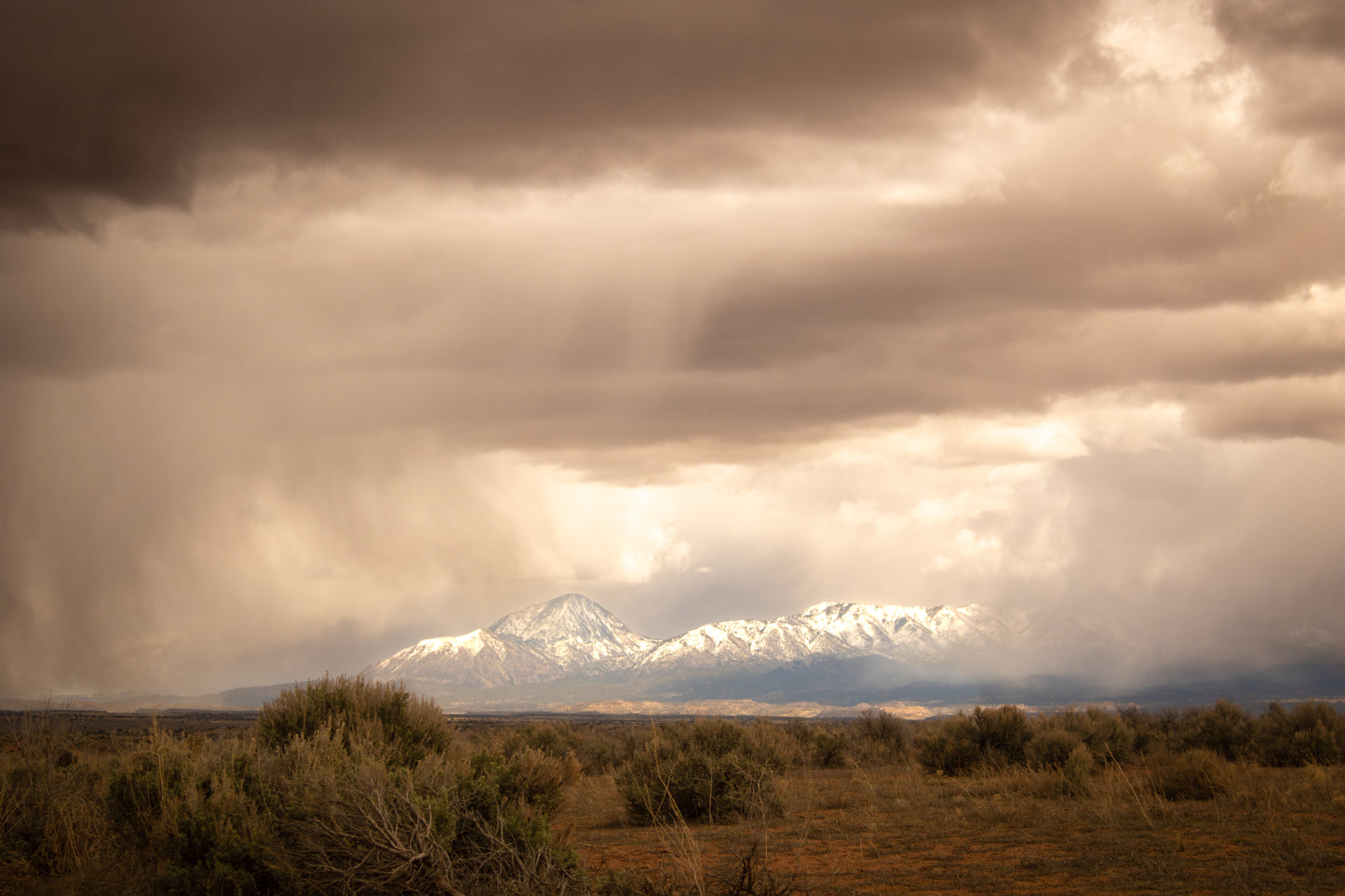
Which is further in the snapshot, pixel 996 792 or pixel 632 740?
pixel 632 740

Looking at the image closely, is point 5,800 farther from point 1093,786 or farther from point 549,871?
point 1093,786

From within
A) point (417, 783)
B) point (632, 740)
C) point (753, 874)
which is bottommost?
point (632, 740)

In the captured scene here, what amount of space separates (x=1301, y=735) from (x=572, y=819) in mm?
25529

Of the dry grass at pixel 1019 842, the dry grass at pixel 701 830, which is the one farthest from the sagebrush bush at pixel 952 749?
the dry grass at pixel 701 830

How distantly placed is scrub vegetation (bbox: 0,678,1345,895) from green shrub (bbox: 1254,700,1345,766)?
143 centimetres

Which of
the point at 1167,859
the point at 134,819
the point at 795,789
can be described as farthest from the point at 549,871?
the point at 795,789

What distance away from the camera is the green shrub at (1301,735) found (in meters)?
32.6

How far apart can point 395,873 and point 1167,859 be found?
12.2 metres

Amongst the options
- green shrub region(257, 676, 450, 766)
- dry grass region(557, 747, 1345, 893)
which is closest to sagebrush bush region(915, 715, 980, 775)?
dry grass region(557, 747, 1345, 893)

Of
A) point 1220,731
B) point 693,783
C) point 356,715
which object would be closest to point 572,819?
point 693,783

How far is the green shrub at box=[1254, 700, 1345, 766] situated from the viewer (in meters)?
32.6

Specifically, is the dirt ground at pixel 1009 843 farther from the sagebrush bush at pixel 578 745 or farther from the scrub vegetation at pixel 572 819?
the sagebrush bush at pixel 578 745

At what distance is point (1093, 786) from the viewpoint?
24.0m

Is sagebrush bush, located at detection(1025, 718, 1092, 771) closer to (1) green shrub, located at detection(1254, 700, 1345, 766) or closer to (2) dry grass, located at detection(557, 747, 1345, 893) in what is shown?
(2) dry grass, located at detection(557, 747, 1345, 893)
